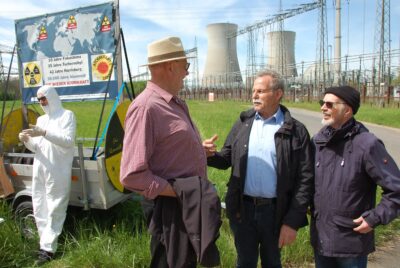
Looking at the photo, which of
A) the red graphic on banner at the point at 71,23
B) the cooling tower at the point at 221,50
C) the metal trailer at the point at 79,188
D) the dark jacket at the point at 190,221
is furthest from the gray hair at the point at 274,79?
the cooling tower at the point at 221,50

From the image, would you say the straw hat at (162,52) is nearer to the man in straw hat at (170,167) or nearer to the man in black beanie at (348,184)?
the man in straw hat at (170,167)

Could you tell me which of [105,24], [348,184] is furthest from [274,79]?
[105,24]

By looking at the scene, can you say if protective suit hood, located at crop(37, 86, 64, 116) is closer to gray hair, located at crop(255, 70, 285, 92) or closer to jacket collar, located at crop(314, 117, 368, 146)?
gray hair, located at crop(255, 70, 285, 92)

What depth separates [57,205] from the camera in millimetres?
3633

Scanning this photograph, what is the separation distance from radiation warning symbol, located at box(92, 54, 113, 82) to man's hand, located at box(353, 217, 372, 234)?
10.5 feet

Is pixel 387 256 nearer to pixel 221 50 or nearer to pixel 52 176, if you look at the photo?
pixel 52 176

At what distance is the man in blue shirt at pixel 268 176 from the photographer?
2.36 metres

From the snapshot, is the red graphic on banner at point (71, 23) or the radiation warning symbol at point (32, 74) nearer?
the red graphic on banner at point (71, 23)

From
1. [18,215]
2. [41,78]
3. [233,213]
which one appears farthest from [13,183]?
[233,213]

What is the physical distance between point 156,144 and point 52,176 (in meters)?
2.07

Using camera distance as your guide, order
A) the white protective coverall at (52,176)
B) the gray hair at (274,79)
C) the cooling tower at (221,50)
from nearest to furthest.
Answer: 1. the gray hair at (274,79)
2. the white protective coverall at (52,176)
3. the cooling tower at (221,50)

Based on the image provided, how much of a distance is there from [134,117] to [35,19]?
351cm

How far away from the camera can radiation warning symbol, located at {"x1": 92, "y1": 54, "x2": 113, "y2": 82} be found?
4305 millimetres

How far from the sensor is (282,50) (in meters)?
37.0
